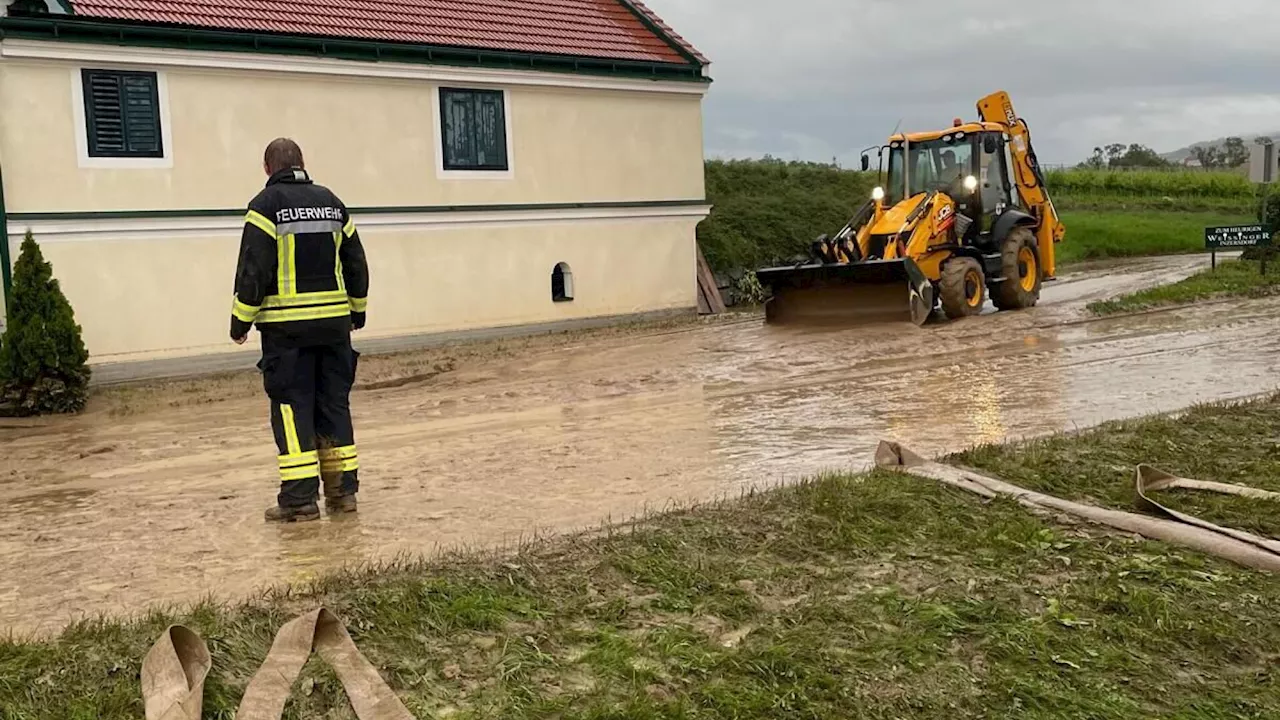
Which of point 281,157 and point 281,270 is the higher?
point 281,157

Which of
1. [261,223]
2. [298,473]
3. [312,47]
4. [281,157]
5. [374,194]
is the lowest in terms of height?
[298,473]

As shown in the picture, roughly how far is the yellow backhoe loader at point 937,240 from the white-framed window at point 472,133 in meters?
4.72

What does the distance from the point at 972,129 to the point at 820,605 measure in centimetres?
1415

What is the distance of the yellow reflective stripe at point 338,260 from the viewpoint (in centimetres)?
676

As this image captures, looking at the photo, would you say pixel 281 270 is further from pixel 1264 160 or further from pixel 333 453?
pixel 1264 160

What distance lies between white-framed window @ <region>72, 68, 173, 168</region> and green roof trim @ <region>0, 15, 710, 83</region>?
0.44 metres

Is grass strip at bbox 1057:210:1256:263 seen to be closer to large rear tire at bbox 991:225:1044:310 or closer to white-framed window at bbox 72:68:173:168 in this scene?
large rear tire at bbox 991:225:1044:310

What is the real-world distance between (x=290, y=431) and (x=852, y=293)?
11026 mm

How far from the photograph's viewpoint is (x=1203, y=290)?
750 inches

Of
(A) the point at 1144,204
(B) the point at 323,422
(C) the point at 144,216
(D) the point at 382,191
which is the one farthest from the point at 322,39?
(A) the point at 1144,204

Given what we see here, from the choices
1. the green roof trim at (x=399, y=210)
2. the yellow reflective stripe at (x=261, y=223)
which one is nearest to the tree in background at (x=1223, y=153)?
the green roof trim at (x=399, y=210)

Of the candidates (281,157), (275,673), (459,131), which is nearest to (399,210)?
(459,131)

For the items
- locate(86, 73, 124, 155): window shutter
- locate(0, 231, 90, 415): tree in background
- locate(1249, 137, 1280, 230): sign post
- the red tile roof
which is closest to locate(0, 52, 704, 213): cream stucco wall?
locate(86, 73, 124, 155): window shutter

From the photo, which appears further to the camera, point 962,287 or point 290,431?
point 962,287
